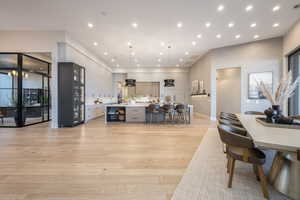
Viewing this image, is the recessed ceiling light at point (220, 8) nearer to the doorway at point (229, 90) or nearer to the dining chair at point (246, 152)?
the dining chair at point (246, 152)

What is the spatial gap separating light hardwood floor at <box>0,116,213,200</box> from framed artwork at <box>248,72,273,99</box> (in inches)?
177

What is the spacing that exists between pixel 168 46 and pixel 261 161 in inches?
254

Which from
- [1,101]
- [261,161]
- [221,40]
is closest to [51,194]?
[261,161]

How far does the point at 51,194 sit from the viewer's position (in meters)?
1.86

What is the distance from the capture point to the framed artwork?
643 cm

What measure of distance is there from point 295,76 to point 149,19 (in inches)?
229

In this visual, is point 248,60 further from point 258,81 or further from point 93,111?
point 93,111

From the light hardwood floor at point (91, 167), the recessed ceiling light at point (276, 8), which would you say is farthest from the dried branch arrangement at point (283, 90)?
the recessed ceiling light at point (276, 8)

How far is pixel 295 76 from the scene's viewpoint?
216 inches

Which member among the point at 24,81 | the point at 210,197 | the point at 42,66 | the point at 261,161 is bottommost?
the point at 210,197

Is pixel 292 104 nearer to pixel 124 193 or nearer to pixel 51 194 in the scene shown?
pixel 124 193

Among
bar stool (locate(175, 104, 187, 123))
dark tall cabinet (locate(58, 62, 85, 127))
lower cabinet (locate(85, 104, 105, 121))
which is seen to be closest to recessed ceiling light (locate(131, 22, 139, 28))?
dark tall cabinet (locate(58, 62, 85, 127))

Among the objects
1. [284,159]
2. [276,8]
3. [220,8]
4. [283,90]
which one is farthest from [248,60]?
[284,159]

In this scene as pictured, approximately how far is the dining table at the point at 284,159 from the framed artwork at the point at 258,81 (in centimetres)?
550
